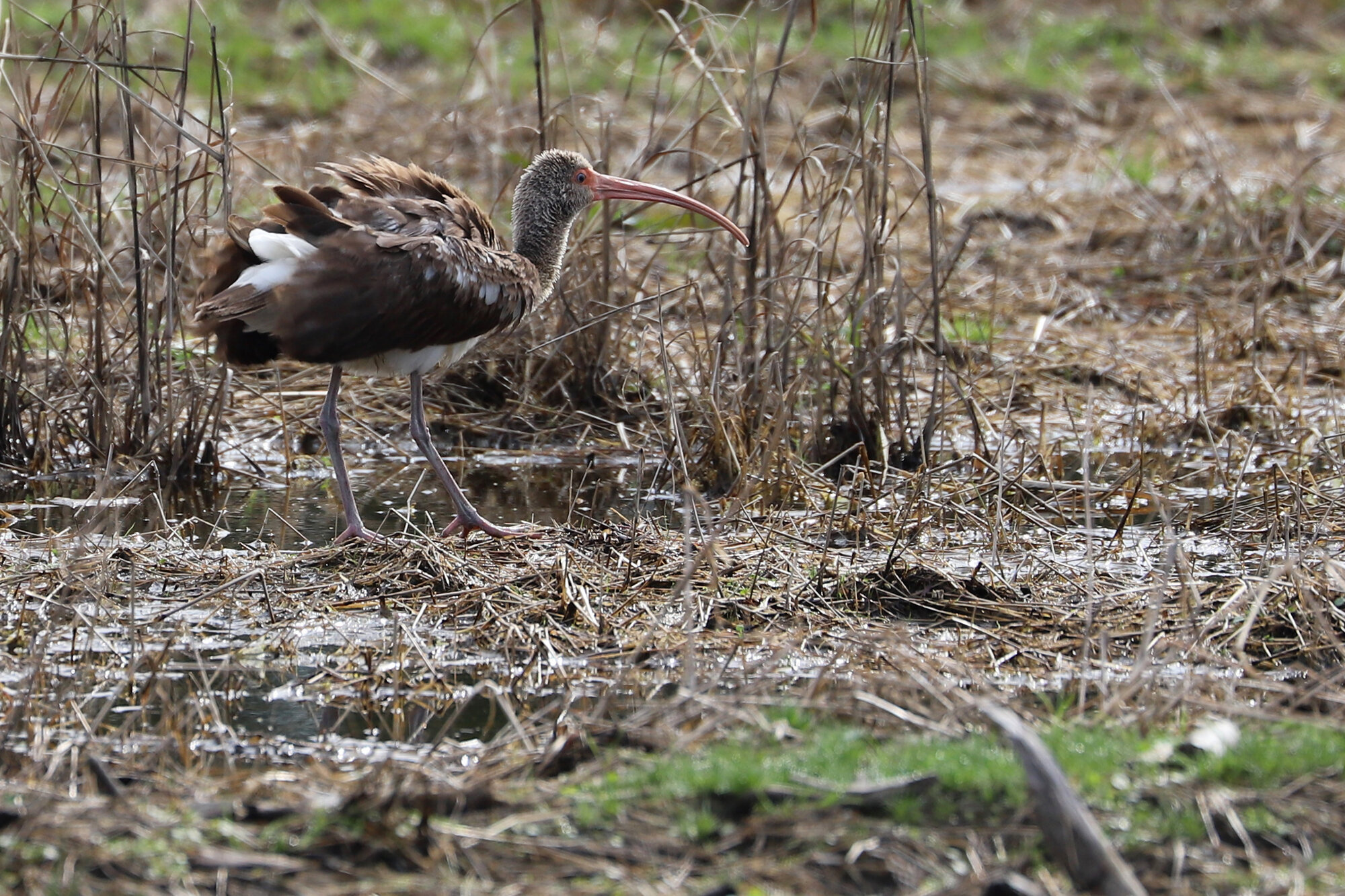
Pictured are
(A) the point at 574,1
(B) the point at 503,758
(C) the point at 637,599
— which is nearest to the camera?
(B) the point at 503,758

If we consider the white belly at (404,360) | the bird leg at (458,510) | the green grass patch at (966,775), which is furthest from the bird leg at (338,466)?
the green grass patch at (966,775)

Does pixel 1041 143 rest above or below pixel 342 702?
above

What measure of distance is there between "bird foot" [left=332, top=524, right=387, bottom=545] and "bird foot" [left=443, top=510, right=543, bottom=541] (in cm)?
25

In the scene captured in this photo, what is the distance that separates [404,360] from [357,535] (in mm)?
663

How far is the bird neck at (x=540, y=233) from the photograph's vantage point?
6371mm

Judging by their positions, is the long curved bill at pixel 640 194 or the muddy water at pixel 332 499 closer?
the muddy water at pixel 332 499

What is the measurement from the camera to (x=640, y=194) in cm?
653

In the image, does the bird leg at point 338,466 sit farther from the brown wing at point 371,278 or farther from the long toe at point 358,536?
the brown wing at point 371,278

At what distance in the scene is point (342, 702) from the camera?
14.2 ft

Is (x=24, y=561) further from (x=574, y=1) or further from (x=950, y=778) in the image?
(x=574, y=1)

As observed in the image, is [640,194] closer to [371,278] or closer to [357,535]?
[371,278]

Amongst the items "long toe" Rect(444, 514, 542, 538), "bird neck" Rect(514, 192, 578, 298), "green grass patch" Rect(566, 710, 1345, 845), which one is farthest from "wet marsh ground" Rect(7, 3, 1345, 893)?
"bird neck" Rect(514, 192, 578, 298)

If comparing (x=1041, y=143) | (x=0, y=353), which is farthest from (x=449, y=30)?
(x=0, y=353)

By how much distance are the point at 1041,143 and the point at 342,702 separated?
32.9ft
